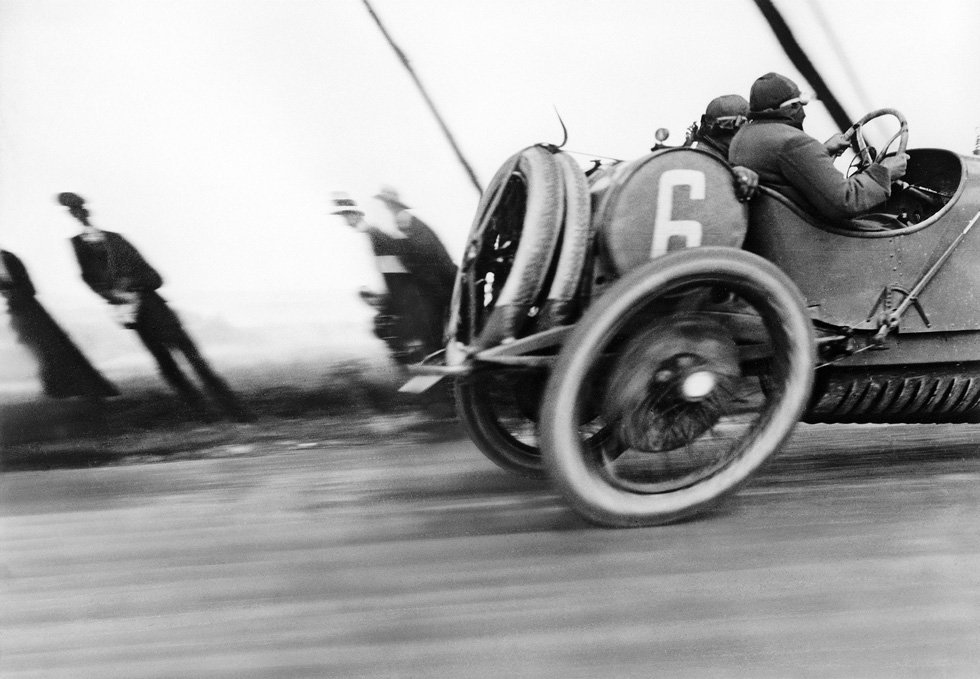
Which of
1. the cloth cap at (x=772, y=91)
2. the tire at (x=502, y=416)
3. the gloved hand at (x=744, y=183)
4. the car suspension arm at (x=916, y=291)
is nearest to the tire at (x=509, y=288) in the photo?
the tire at (x=502, y=416)

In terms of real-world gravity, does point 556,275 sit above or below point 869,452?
above

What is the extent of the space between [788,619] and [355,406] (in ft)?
5.23

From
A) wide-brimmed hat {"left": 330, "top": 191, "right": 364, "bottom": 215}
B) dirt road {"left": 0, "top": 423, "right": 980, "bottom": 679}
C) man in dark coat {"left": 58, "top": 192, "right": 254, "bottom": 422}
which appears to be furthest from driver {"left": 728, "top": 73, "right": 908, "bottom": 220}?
man in dark coat {"left": 58, "top": 192, "right": 254, "bottom": 422}

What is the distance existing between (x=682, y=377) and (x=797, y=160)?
66cm

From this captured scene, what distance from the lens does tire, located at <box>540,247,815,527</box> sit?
1676 millimetres

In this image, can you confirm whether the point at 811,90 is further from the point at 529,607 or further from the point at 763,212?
the point at 529,607

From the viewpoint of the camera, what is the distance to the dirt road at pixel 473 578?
1496 millimetres

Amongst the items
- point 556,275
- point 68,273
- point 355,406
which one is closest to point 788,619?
point 556,275

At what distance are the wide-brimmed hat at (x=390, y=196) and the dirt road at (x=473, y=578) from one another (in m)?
0.89

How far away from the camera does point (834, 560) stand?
1760 mm

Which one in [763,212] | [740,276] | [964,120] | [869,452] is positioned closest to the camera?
[740,276]

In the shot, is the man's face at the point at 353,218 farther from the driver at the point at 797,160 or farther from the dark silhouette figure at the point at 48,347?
the driver at the point at 797,160

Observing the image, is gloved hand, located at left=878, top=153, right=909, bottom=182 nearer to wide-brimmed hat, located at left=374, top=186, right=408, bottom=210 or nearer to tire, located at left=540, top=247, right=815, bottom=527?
tire, located at left=540, top=247, right=815, bottom=527

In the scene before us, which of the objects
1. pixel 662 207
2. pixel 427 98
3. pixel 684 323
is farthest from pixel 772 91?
pixel 427 98
